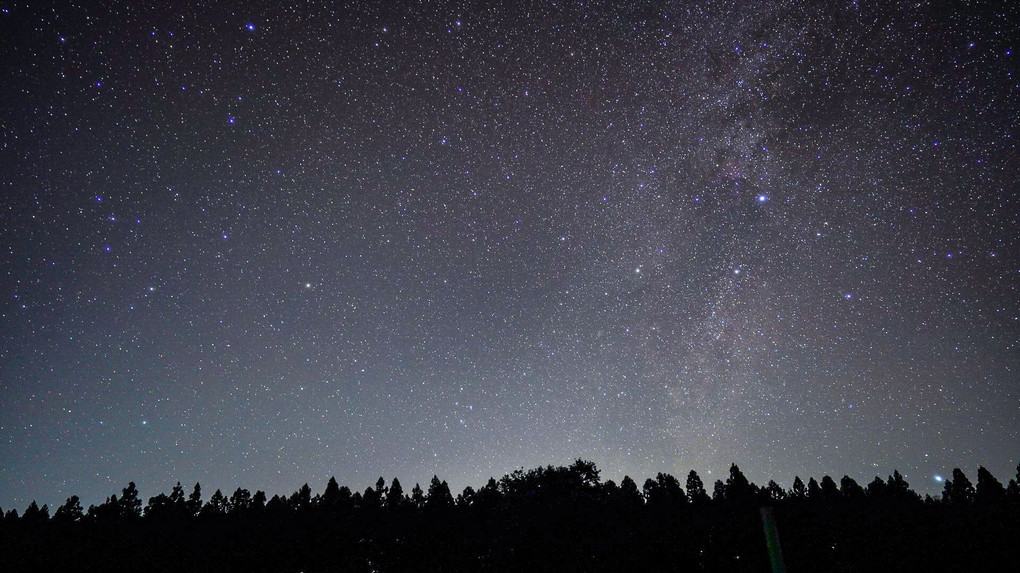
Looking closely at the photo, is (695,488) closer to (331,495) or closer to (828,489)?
(828,489)

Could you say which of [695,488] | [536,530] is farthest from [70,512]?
[695,488]

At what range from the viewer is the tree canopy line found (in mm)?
28844

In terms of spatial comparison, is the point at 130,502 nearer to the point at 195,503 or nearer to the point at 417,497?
the point at 195,503

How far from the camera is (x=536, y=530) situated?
35344 millimetres

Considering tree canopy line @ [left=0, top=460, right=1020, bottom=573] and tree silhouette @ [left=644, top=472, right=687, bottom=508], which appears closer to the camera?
tree canopy line @ [left=0, top=460, right=1020, bottom=573]

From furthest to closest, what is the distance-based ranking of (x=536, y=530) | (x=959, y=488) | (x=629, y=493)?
(x=629, y=493) → (x=959, y=488) → (x=536, y=530)

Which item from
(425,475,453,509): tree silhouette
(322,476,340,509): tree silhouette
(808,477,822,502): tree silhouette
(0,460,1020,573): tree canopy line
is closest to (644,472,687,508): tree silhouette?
(0,460,1020,573): tree canopy line

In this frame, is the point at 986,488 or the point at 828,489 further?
the point at 828,489

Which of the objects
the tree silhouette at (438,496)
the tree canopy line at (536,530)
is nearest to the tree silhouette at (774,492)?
the tree canopy line at (536,530)

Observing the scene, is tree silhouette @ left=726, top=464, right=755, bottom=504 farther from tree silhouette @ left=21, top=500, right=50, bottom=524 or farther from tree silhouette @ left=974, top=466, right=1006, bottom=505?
tree silhouette @ left=21, top=500, right=50, bottom=524

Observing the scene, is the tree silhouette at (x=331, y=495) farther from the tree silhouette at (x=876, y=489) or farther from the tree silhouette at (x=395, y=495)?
the tree silhouette at (x=876, y=489)

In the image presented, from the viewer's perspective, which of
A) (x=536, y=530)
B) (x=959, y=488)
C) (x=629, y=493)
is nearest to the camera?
(x=536, y=530)

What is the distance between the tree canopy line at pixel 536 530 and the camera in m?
28.8

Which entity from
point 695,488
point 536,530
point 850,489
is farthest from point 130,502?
point 850,489
